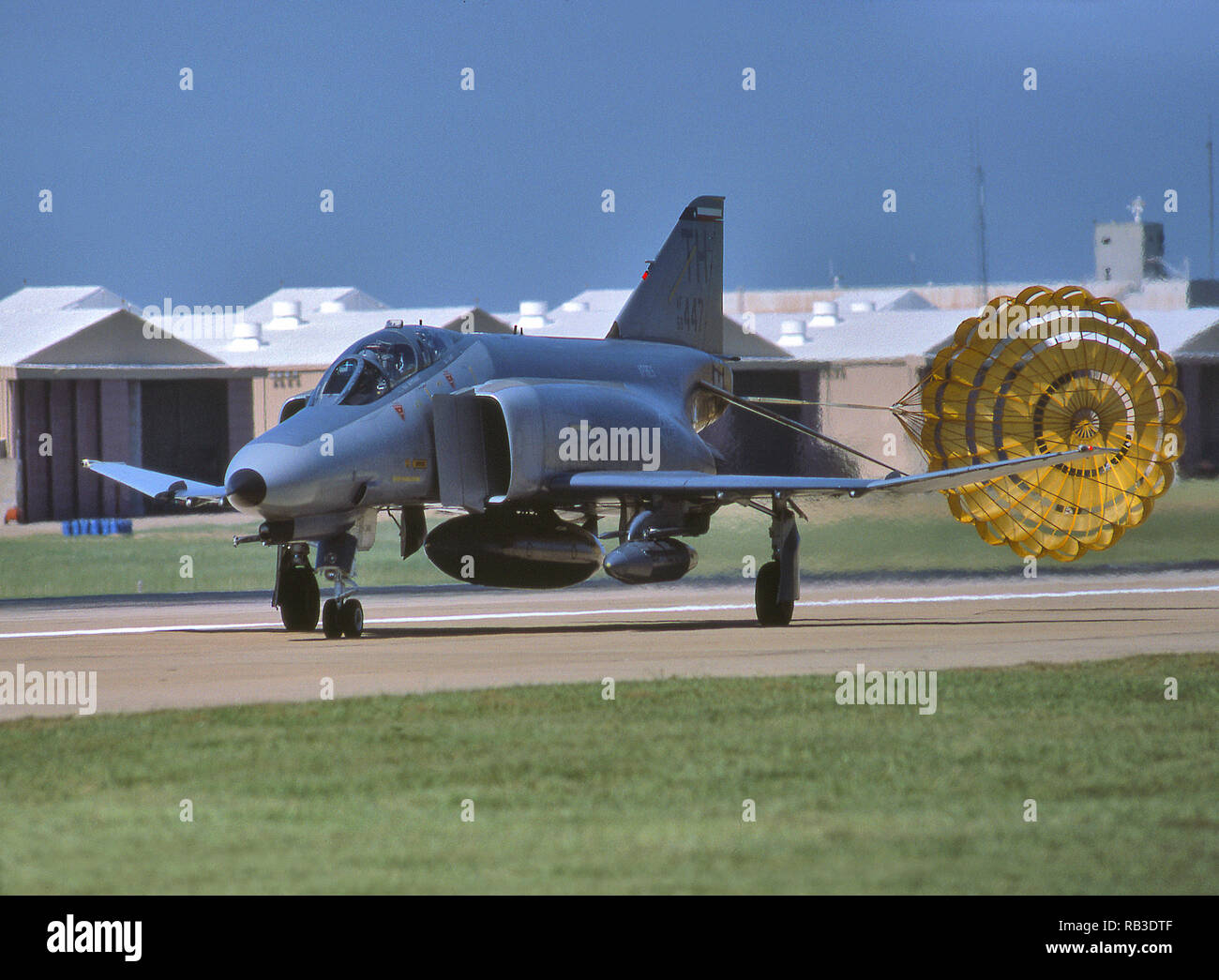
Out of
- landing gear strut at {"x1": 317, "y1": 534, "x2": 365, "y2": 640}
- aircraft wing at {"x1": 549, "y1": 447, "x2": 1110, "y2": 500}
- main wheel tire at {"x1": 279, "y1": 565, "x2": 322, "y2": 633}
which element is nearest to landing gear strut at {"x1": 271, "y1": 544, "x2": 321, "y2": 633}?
main wheel tire at {"x1": 279, "y1": 565, "x2": 322, "y2": 633}

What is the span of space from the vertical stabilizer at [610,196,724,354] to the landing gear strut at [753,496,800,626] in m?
4.69

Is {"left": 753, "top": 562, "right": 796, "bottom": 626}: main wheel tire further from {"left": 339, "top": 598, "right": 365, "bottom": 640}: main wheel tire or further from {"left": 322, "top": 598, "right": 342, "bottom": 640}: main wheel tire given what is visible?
{"left": 322, "top": 598, "right": 342, "bottom": 640}: main wheel tire

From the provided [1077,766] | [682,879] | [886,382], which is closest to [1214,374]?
[886,382]

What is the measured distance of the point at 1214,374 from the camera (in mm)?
49031

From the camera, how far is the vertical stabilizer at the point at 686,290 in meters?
25.1

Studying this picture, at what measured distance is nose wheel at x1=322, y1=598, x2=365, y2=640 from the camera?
63.4ft

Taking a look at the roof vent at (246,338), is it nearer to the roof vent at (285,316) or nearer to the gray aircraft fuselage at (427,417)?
the roof vent at (285,316)

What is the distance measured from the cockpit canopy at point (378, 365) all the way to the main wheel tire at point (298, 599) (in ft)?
6.22

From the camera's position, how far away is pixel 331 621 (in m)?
19.3

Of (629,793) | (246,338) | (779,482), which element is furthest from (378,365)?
(246,338)

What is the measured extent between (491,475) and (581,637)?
2.63 metres

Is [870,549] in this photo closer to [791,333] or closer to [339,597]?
[339,597]

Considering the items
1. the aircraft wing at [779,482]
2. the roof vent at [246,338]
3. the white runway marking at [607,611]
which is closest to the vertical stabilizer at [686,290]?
the white runway marking at [607,611]
